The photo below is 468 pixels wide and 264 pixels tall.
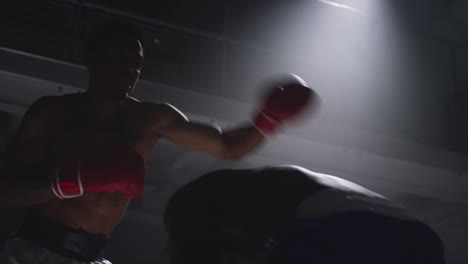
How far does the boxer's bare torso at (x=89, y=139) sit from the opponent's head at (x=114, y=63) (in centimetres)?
8

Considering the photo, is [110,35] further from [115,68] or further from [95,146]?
[95,146]

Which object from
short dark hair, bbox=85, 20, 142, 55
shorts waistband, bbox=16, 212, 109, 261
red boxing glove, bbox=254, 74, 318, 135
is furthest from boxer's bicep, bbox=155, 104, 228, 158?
shorts waistband, bbox=16, 212, 109, 261

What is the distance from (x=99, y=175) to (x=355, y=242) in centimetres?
79

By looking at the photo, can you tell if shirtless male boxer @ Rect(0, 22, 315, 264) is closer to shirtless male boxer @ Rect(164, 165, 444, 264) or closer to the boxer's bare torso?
the boxer's bare torso

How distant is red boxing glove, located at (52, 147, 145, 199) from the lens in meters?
1.45

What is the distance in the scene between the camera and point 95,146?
1709 millimetres

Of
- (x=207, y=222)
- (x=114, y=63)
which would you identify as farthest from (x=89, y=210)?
(x=207, y=222)

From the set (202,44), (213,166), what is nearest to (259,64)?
(202,44)

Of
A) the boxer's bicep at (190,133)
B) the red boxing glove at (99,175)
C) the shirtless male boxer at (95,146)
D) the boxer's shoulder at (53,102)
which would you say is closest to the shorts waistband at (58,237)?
the shirtless male boxer at (95,146)

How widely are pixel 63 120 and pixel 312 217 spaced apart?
3.61ft

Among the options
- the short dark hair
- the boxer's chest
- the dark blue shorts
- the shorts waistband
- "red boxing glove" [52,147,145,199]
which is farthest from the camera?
the short dark hair

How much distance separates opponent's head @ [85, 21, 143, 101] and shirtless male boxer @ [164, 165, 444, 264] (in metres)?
0.83

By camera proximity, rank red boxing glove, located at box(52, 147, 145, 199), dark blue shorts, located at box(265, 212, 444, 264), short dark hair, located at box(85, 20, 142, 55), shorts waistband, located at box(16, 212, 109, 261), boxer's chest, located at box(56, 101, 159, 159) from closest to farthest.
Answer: dark blue shorts, located at box(265, 212, 444, 264), red boxing glove, located at box(52, 147, 145, 199), shorts waistband, located at box(16, 212, 109, 261), boxer's chest, located at box(56, 101, 159, 159), short dark hair, located at box(85, 20, 142, 55)

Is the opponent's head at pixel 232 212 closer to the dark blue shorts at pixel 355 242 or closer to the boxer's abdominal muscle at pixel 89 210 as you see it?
the dark blue shorts at pixel 355 242
